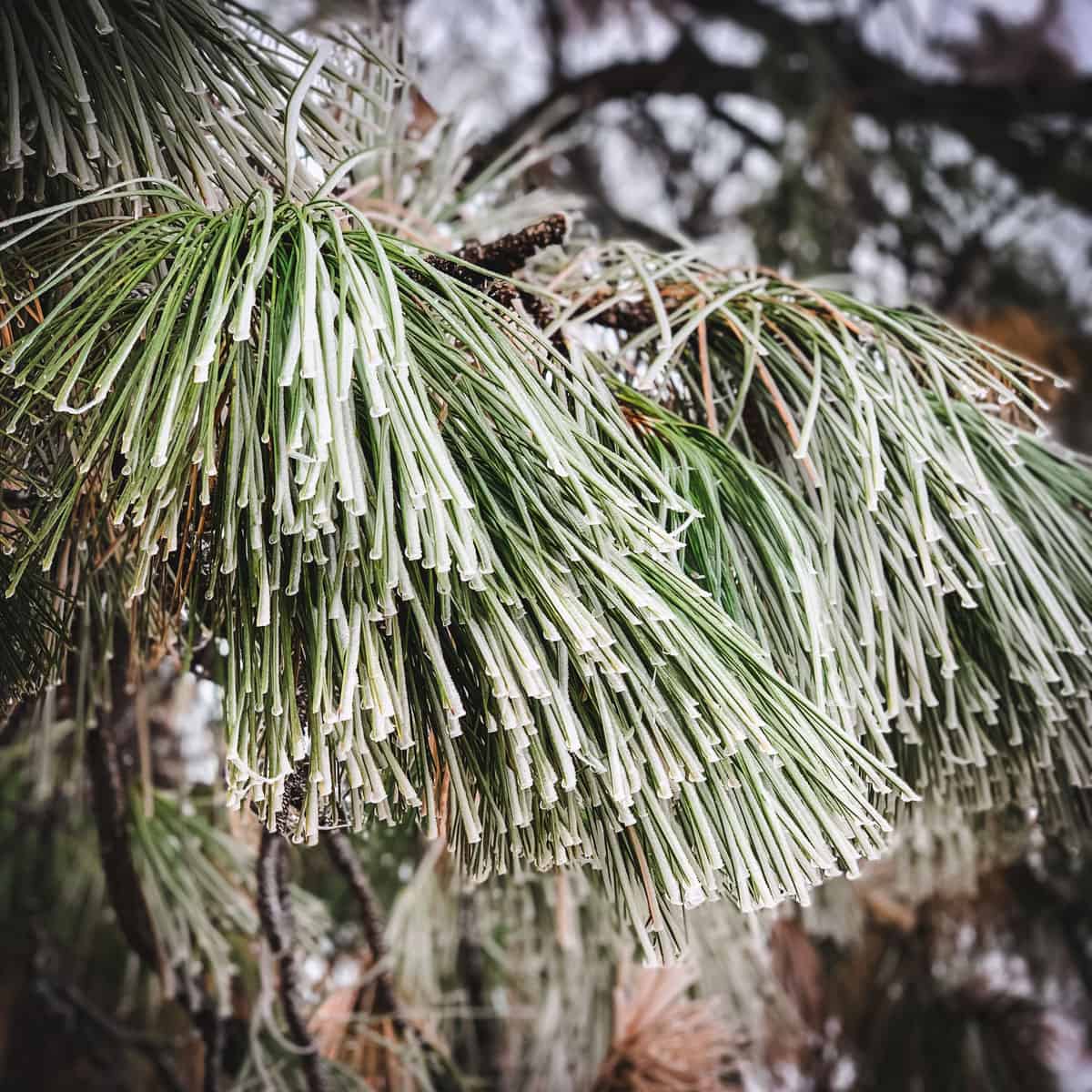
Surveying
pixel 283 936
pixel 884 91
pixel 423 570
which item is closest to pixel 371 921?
pixel 283 936

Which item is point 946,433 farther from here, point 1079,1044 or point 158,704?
point 1079,1044

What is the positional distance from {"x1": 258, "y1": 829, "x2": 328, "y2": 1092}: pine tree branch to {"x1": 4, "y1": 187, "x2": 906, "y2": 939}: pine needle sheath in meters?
0.19

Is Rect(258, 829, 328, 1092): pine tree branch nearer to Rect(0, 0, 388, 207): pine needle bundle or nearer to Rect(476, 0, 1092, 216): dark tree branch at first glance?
Rect(0, 0, 388, 207): pine needle bundle

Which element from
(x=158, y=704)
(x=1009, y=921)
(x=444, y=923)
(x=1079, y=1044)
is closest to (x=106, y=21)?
(x=158, y=704)

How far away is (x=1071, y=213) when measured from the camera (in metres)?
1.57

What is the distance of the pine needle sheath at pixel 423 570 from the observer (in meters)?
0.26

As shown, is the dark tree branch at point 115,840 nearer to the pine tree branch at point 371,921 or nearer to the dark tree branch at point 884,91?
the pine tree branch at point 371,921

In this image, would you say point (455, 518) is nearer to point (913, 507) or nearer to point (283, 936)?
point (913, 507)

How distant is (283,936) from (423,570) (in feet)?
0.91

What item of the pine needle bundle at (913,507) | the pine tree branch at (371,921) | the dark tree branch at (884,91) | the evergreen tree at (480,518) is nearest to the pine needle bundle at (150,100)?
the evergreen tree at (480,518)

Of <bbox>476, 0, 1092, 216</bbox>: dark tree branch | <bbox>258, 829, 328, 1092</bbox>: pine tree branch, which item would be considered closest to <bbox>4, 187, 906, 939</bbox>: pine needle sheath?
<bbox>258, 829, 328, 1092</bbox>: pine tree branch

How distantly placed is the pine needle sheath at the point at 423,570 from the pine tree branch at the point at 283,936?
188 millimetres

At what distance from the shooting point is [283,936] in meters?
0.48

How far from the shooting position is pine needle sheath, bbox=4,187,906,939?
0.26 meters
